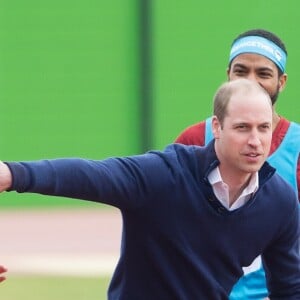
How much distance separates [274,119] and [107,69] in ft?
36.1

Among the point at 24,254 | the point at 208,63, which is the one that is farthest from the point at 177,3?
the point at 24,254

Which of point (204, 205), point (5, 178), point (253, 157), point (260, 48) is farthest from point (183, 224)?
point (260, 48)

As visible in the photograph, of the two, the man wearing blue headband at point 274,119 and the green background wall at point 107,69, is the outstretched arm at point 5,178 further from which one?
the green background wall at point 107,69

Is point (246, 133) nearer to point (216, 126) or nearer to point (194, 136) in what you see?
point (216, 126)

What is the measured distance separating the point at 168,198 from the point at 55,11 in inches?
469

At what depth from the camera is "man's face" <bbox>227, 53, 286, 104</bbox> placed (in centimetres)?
584

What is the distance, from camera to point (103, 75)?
54.9 ft

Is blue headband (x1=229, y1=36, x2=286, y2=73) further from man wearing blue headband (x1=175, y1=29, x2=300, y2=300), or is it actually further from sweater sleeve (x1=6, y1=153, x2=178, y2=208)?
sweater sleeve (x1=6, y1=153, x2=178, y2=208)

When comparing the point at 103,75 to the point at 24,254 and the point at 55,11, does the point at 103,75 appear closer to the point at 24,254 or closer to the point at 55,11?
the point at 55,11

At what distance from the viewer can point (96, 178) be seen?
177 inches

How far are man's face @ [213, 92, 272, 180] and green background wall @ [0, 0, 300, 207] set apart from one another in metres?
11.7

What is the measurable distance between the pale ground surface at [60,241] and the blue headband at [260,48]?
233 inches

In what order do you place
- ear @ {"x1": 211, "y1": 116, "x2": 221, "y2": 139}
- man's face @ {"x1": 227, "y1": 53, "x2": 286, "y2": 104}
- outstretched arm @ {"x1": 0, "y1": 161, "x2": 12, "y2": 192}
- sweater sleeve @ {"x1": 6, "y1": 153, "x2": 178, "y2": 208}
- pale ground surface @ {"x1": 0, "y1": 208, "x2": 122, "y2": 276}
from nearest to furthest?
1. outstretched arm @ {"x1": 0, "y1": 161, "x2": 12, "y2": 192}
2. sweater sleeve @ {"x1": 6, "y1": 153, "x2": 178, "y2": 208}
3. ear @ {"x1": 211, "y1": 116, "x2": 221, "y2": 139}
4. man's face @ {"x1": 227, "y1": 53, "x2": 286, "y2": 104}
5. pale ground surface @ {"x1": 0, "y1": 208, "x2": 122, "y2": 276}

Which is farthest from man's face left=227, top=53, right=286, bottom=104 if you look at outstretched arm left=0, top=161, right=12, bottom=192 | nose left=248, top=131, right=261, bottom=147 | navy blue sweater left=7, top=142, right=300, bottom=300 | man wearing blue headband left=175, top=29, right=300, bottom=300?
outstretched arm left=0, top=161, right=12, bottom=192
